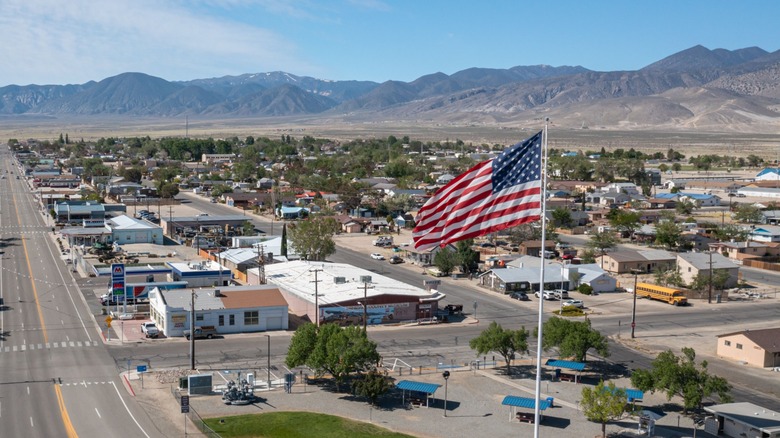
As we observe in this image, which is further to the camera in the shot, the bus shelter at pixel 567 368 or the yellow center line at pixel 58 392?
the bus shelter at pixel 567 368

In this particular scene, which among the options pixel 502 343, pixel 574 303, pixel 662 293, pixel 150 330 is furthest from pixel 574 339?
pixel 150 330

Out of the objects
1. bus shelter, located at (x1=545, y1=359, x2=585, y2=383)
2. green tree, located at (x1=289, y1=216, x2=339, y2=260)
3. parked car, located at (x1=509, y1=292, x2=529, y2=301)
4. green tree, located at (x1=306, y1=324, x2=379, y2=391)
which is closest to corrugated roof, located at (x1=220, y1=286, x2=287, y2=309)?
green tree, located at (x1=306, y1=324, x2=379, y2=391)

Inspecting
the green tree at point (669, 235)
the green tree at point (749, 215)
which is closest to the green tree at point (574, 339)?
the green tree at point (669, 235)

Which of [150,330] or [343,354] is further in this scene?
[150,330]

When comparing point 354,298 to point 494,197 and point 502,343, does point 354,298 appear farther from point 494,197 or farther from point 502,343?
point 494,197

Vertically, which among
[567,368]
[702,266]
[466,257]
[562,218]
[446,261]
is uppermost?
[562,218]

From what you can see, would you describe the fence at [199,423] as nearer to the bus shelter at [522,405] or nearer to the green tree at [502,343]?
the bus shelter at [522,405]
